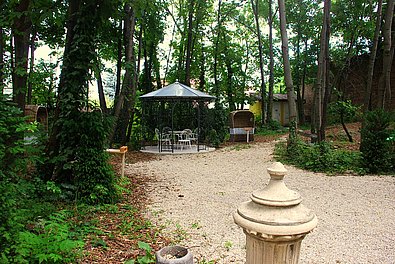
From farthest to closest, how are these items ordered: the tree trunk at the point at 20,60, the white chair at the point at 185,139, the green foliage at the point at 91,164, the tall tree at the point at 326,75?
the white chair at the point at 185,139, the tall tree at the point at 326,75, the green foliage at the point at 91,164, the tree trunk at the point at 20,60

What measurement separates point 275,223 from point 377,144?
7425 mm

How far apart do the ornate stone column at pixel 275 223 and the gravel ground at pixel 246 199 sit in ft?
6.38

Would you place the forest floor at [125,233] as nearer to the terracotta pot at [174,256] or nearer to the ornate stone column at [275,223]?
the terracotta pot at [174,256]

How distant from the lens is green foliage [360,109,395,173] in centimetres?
759

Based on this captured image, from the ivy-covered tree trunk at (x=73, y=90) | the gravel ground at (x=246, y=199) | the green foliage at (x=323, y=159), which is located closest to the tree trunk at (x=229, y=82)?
the green foliage at (x=323, y=159)

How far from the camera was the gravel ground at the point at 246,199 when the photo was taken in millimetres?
3496

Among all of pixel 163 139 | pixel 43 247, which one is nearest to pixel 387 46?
pixel 163 139

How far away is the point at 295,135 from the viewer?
32.2 ft

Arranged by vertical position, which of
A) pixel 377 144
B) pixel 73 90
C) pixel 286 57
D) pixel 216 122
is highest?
pixel 286 57

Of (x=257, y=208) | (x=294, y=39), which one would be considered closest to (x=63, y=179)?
(x=257, y=208)

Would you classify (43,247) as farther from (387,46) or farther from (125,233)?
(387,46)

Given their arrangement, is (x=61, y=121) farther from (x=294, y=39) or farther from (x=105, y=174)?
(x=294, y=39)

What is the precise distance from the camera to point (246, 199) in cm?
556

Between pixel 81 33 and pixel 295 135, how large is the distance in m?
7.02
